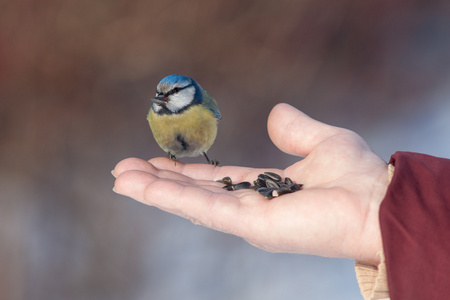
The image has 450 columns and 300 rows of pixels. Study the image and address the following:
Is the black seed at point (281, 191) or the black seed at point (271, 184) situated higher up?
the black seed at point (271, 184)

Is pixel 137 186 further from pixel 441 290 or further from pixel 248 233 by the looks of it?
pixel 441 290

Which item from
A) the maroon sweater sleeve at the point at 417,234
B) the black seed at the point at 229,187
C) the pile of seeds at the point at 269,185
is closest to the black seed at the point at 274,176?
the pile of seeds at the point at 269,185

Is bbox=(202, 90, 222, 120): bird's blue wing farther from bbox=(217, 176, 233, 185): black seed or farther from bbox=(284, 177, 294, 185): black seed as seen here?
bbox=(284, 177, 294, 185): black seed

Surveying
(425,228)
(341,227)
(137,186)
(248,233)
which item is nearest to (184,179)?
(137,186)

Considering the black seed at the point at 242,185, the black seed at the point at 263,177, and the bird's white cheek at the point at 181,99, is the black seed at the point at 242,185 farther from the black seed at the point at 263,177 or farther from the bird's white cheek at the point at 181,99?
the bird's white cheek at the point at 181,99

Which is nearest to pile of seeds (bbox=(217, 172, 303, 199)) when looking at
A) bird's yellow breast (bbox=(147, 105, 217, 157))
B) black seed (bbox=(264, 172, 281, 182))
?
black seed (bbox=(264, 172, 281, 182))

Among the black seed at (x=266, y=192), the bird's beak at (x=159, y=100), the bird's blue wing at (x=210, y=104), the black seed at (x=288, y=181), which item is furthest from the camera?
the bird's blue wing at (x=210, y=104)
